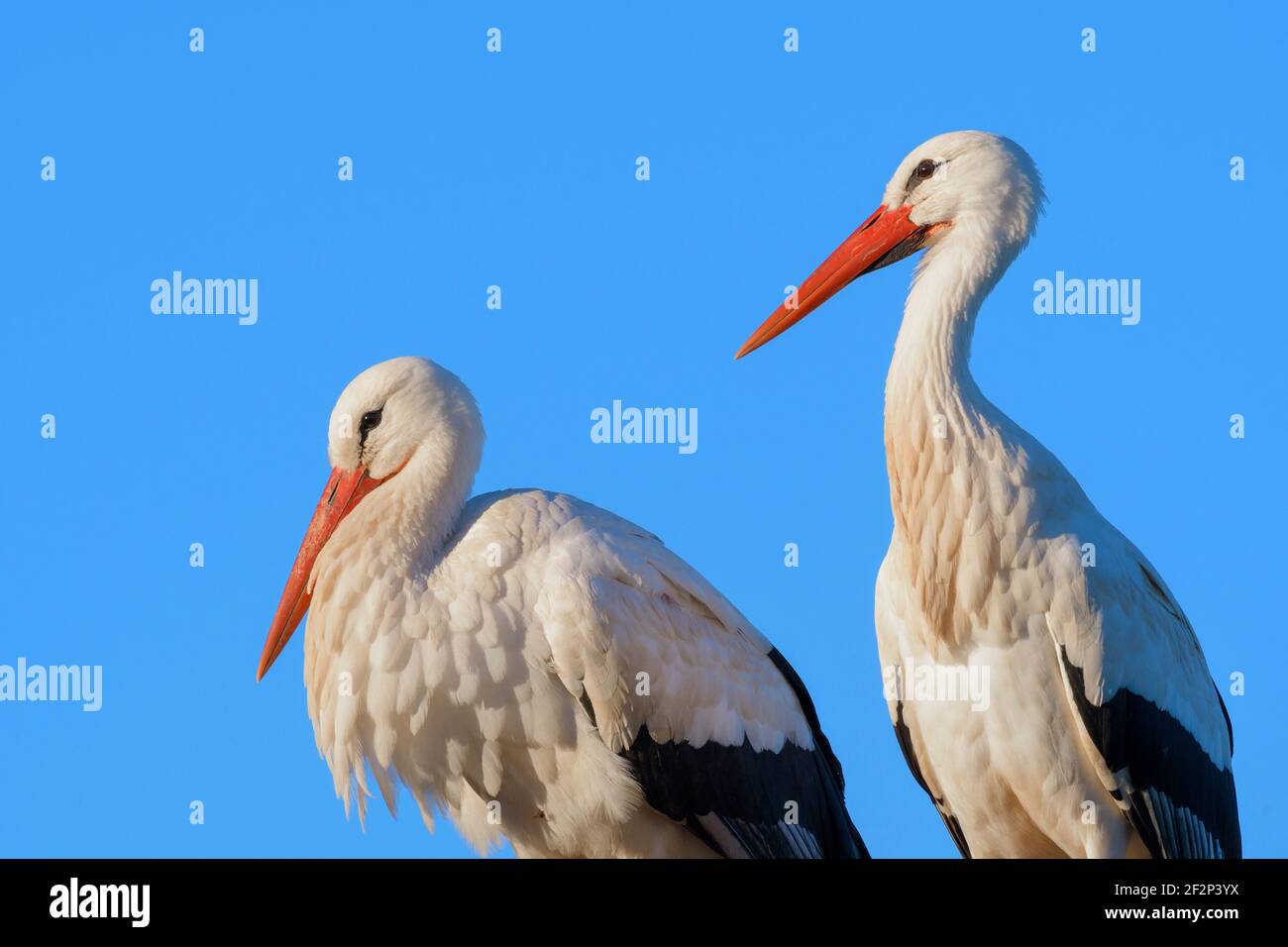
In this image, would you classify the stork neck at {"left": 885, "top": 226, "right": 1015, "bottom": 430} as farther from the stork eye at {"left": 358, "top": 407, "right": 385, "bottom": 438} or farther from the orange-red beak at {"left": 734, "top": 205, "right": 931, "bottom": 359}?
the stork eye at {"left": 358, "top": 407, "right": 385, "bottom": 438}

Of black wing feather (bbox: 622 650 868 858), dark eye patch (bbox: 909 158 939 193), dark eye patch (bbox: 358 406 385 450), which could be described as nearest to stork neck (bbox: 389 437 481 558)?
dark eye patch (bbox: 358 406 385 450)

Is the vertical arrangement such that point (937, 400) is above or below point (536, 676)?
above

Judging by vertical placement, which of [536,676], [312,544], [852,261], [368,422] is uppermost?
[852,261]

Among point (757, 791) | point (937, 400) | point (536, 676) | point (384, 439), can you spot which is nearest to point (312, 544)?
point (384, 439)

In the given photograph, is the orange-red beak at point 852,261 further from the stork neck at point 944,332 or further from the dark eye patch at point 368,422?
the dark eye patch at point 368,422

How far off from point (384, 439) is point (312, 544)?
0.51 m

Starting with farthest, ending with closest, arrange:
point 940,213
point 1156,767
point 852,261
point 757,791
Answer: point 852,261, point 940,213, point 757,791, point 1156,767

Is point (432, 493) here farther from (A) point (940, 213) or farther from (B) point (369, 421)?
(A) point (940, 213)

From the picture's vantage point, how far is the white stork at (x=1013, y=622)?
6.64 m

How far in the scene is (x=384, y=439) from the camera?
729 centimetres

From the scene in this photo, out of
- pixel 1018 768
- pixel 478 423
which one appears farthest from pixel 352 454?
pixel 1018 768

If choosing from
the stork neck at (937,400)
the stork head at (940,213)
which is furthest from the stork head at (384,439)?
the stork neck at (937,400)
